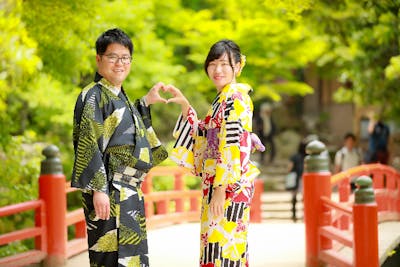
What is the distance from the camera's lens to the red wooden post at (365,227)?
5.38 meters

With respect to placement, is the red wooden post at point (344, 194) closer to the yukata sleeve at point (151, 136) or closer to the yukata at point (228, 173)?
the yukata at point (228, 173)

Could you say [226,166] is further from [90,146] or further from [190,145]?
[90,146]

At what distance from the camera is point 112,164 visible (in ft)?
12.8

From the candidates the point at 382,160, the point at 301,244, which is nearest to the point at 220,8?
the point at 382,160

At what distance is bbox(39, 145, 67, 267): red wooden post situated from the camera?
259 inches

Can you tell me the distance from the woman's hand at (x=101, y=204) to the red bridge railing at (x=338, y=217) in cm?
225

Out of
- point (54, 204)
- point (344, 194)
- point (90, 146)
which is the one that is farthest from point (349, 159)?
point (90, 146)

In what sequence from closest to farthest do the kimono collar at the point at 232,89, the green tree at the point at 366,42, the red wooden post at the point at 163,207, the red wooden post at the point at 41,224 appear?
1. the kimono collar at the point at 232,89
2. the red wooden post at the point at 41,224
3. the red wooden post at the point at 163,207
4. the green tree at the point at 366,42

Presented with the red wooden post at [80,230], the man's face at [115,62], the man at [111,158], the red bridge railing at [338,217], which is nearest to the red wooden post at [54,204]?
the red wooden post at [80,230]

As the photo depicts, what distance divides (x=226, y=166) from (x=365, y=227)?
69.3 inches

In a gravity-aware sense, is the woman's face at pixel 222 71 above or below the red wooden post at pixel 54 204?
above

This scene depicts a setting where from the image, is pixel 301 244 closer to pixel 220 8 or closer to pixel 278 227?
pixel 278 227

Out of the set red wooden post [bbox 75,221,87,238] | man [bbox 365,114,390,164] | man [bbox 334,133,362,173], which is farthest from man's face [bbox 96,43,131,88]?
man [bbox 365,114,390,164]

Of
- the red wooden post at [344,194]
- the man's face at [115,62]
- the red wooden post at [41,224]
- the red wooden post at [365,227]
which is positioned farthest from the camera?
the red wooden post at [344,194]
